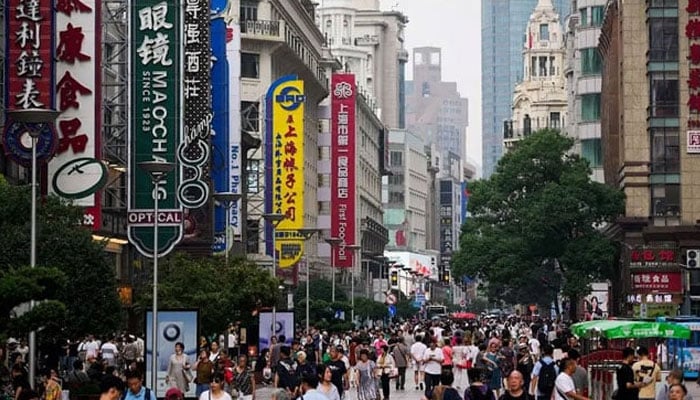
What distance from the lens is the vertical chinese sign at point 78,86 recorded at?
174ft

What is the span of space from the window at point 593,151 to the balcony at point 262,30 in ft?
74.3

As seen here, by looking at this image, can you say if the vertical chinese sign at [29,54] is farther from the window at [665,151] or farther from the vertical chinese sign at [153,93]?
the window at [665,151]

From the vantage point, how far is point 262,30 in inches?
4141

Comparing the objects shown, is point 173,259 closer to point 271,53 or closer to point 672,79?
point 672,79

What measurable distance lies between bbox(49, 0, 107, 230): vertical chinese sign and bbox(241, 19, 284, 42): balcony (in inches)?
1986

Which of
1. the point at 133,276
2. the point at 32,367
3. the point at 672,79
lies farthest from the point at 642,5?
the point at 32,367

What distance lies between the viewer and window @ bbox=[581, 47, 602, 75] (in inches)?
4769

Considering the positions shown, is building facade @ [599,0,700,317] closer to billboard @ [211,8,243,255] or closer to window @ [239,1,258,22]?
billboard @ [211,8,243,255]

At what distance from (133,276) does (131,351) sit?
22.0 m

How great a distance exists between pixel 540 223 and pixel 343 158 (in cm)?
3146

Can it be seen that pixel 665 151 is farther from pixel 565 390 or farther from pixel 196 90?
pixel 565 390

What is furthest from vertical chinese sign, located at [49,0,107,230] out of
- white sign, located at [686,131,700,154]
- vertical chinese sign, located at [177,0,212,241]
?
white sign, located at [686,131,700,154]

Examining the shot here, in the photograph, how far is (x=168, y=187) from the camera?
6322 cm

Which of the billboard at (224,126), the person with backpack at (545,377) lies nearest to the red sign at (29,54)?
the person with backpack at (545,377)
